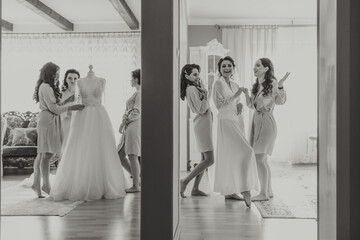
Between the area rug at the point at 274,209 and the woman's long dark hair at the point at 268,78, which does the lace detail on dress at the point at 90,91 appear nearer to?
the woman's long dark hair at the point at 268,78

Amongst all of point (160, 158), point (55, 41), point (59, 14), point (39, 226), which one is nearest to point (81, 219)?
point (39, 226)

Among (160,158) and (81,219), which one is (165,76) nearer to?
(160,158)

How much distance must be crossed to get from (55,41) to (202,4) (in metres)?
3.49

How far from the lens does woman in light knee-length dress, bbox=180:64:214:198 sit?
514cm

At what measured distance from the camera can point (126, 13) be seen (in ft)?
25.0

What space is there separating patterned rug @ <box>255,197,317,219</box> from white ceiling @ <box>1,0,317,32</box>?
156 inches

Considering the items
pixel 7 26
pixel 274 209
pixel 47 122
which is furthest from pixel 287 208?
pixel 7 26

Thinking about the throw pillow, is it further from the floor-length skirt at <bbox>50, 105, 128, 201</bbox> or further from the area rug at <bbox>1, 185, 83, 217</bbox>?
the floor-length skirt at <bbox>50, 105, 128, 201</bbox>

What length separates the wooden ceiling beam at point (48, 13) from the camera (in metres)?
7.01

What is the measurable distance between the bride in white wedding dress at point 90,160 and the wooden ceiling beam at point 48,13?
7.80ft

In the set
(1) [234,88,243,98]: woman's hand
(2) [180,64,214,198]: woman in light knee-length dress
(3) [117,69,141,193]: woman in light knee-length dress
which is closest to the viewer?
(1) [234,88,243,98]: woman's hand

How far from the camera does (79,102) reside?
5578mm

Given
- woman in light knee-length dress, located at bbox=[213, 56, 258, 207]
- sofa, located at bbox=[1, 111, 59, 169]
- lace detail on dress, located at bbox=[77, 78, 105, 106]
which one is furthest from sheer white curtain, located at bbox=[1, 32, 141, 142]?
woman in light knee-length dress, located at bbox=[213, 56, 258, 207]

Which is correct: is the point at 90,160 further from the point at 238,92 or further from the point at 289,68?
the point at 289,68
